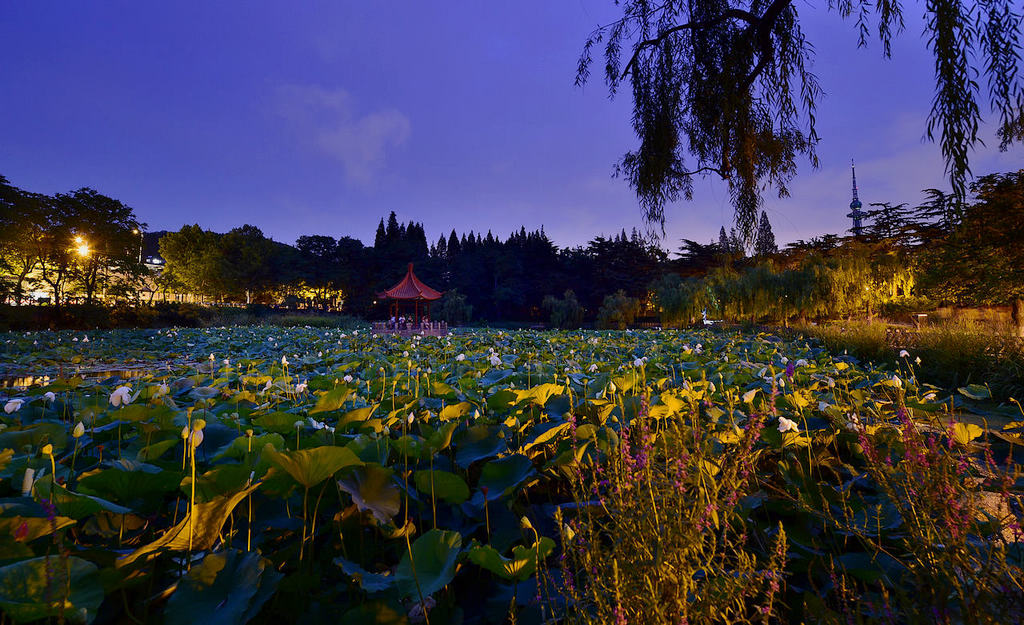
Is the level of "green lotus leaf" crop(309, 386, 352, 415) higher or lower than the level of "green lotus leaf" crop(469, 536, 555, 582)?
higher

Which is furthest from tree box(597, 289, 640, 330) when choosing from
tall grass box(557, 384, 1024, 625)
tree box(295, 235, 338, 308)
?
tree box(295, 235, 338, 308)

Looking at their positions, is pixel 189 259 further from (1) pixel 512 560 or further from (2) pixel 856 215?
(2) pixel 856 215

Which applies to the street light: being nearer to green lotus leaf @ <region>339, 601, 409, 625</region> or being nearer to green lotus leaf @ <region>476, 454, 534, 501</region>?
green lotus leaf @ <region>476, 454, 534, 501</region>

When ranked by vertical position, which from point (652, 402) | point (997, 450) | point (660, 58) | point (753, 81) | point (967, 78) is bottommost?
point (997, 450)

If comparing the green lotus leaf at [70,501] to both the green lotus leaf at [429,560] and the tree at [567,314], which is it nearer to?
the green lotus leaf at [429,560]

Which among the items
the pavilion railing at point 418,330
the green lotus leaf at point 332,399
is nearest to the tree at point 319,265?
the pavilion railing at point 418,330

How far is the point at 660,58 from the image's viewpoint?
140 inches

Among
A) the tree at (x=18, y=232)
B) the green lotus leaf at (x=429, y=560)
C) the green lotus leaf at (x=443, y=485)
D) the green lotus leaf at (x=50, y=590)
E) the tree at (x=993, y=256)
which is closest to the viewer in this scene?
the green lotus leaf at (x=50, y=590)

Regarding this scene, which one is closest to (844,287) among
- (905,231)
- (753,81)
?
(753,81)

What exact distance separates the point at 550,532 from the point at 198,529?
90 cm

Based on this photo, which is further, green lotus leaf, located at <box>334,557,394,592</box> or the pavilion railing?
the pavilion railing

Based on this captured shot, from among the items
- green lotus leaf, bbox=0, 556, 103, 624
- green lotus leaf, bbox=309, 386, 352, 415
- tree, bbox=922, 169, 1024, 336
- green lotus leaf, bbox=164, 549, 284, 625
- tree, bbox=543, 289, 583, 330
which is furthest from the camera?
tree, bbox=543, 289, 583, 330

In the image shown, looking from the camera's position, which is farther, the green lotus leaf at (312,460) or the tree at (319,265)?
the tree at (319,265)

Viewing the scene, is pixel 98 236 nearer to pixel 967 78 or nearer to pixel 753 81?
pixel 753 81
